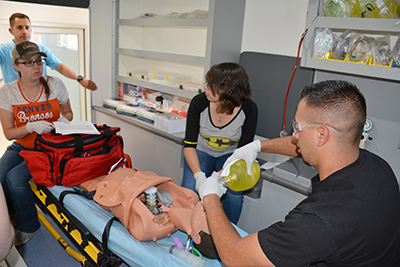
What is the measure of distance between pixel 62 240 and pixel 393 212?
2.05 m

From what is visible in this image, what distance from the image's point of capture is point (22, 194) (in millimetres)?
2045

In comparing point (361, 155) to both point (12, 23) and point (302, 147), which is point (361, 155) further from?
point (12, 23)

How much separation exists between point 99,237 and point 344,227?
1235 mm

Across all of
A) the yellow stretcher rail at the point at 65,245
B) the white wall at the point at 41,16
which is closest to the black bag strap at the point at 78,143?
the yellow stretcher rail at the point at 65,245

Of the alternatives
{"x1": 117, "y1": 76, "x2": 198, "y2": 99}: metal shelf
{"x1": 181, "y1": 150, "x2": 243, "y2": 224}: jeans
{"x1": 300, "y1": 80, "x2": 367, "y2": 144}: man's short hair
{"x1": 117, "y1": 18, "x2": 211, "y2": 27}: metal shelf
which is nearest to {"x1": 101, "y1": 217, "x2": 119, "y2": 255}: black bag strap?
{"x1": 181, "y1": 150, "x2": 243, "y2": 224}: jeans

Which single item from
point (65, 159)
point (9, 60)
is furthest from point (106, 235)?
point (9, 60)

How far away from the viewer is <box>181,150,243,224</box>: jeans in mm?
2143

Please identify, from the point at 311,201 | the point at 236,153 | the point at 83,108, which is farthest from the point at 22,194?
the point at 83,108

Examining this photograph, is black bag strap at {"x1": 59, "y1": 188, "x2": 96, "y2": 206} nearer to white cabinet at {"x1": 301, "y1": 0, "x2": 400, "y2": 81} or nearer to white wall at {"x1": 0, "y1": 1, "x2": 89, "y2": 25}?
white cabinet at {"x1": 301, "y1": 0, "x2": 400, "y2": 81}

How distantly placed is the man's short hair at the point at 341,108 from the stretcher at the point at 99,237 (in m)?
0.84

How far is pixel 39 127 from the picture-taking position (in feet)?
6.61

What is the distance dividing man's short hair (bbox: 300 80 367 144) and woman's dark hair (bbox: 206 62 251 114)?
0.96m

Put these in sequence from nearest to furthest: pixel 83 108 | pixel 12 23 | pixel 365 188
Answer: pixel 365 188
pixel 12 23
pixel 83 108

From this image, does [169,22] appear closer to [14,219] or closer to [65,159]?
[65,159]
